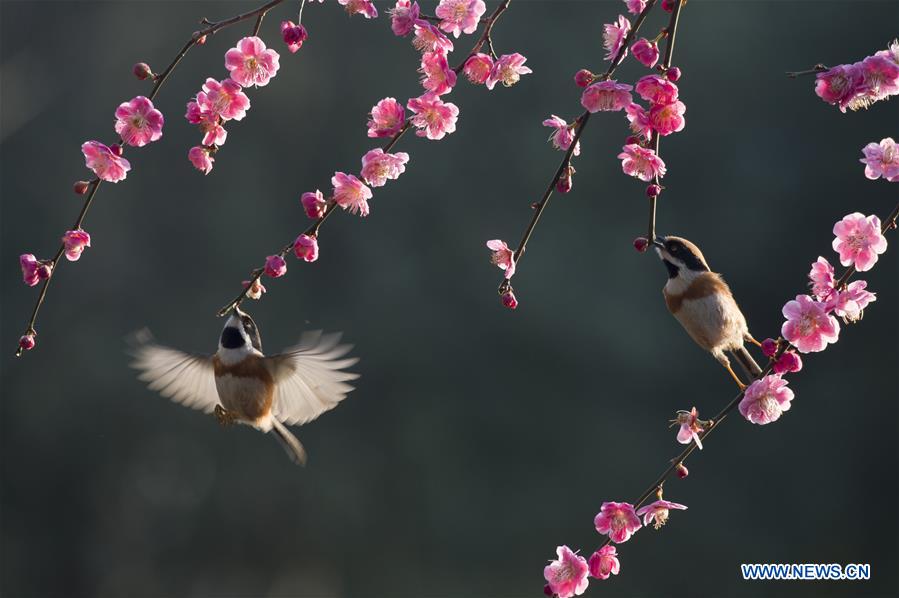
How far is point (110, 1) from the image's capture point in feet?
20.6

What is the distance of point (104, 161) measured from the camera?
4.65ft

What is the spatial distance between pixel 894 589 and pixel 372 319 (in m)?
3.44

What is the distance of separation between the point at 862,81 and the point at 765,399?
45 centimetres

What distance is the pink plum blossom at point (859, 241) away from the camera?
4.30 ft

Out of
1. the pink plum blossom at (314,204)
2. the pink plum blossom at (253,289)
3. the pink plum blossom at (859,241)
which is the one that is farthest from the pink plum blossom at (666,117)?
the pink plum blossom at (253,289)

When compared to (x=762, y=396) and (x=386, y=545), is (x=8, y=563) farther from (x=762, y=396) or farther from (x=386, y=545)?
(x=762, y=396)

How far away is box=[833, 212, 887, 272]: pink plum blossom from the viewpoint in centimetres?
131

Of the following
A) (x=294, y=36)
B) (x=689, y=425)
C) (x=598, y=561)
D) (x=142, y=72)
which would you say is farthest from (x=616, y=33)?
(x=598, y=561)

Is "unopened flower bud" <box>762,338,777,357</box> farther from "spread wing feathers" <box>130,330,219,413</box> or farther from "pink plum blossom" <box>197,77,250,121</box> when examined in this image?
"spread wing feathers" <box>130,330,219,413</box>

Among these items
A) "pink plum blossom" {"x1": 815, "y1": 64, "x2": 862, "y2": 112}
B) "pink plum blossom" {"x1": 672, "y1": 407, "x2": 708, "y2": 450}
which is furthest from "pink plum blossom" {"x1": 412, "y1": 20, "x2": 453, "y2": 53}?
"pink plum blossom" {"x1": 672, "y1": 407, "x2": 708, "y2": 450}

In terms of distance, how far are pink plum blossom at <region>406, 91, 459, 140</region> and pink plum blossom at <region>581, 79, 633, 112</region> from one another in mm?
228

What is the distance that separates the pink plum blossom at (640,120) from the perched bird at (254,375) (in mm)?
733

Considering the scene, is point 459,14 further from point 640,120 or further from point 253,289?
point 253,289

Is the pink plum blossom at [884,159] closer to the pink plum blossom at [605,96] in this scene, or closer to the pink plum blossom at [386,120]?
the pink plum blossom at [605,96]
